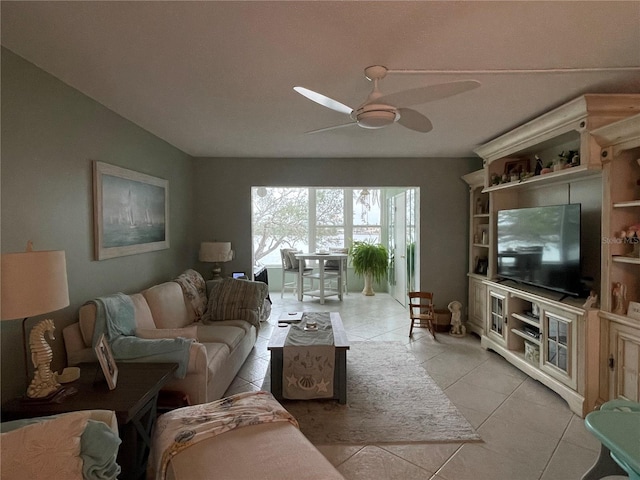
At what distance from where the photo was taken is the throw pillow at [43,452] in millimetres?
1097

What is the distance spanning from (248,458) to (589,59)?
9.08 ft

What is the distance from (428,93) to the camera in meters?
1.74

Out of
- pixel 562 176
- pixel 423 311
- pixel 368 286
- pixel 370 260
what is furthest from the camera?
pixel 368 286

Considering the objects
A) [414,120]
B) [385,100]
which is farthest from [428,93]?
[414,120]

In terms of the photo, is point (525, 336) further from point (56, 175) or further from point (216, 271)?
point (56, 175)

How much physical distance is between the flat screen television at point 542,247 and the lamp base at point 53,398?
3.58 metres

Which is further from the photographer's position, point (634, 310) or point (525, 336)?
point (525, 336)

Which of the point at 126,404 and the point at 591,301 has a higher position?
the point at 591,301

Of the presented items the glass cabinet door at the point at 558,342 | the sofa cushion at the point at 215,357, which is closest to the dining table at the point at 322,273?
the sofa cushion at the point at 215,357

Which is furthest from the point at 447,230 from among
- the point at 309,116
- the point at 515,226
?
the point at 309,116

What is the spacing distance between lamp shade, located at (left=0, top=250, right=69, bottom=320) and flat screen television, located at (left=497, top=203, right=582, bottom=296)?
11.5 feet

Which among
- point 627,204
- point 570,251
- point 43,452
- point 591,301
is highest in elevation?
point 627,204

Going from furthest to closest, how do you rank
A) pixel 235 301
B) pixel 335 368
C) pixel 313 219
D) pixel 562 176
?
pixel 313 219 → pixel 235 301 → pixel 562 176 → pixel 335 368

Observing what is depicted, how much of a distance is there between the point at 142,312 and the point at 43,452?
168 cm
